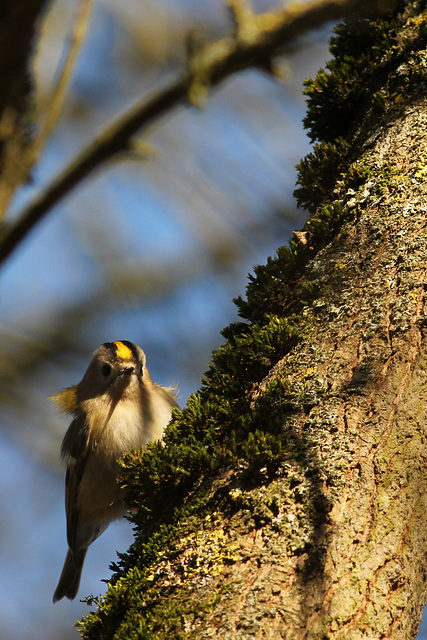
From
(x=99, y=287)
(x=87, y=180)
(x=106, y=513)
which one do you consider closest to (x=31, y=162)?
(x=87, y=180)

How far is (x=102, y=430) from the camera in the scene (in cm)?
418

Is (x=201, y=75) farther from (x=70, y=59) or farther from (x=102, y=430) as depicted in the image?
(x=102, y=430)

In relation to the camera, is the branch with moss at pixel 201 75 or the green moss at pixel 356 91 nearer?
the branch with moss at pixel 201 75

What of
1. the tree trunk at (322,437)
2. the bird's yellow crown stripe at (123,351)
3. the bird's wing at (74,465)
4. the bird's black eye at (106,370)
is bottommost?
the tree trunk at (322,437)

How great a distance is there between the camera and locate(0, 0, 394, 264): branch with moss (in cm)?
103

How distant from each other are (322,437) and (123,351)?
9.33 feet

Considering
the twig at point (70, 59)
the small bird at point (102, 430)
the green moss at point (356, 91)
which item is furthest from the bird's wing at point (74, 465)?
the twig at point (70, 59)

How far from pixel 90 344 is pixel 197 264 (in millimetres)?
1009

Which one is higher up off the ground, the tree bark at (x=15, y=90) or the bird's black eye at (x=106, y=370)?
the bird's black eye at (x=106, y=370)

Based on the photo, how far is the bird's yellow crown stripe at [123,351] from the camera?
4574mm

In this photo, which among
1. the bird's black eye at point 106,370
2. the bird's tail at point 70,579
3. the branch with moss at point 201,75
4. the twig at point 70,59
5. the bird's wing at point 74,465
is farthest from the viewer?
the bird's tail at point 70,579

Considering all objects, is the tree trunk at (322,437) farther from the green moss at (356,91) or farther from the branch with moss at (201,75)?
the branch with moss at (201,75)

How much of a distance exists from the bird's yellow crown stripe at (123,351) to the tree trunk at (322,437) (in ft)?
6.73

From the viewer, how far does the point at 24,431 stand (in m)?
3.13
